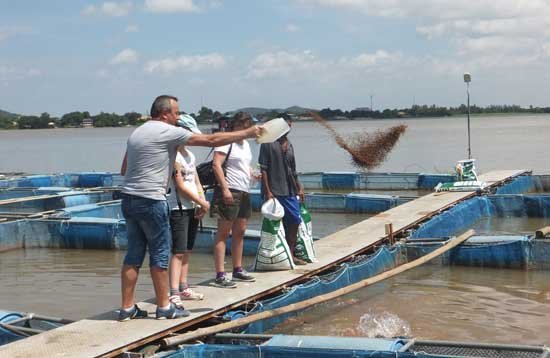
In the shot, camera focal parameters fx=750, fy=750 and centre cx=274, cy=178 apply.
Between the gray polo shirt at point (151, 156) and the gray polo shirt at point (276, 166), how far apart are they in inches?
70.2

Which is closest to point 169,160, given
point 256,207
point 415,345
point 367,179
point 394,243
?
point 415,345

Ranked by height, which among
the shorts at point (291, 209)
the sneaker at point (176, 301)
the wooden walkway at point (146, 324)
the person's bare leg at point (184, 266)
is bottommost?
the wooden walkway at point (146, 324)

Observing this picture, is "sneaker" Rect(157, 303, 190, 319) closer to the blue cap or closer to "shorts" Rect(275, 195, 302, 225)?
the blue cap

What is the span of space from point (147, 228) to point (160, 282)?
403 millimetres

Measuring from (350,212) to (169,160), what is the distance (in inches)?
375

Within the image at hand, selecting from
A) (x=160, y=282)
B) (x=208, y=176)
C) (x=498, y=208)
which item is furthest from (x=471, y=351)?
(x=498, y=208)

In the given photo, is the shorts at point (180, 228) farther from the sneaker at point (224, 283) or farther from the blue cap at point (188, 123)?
the sneaker at point (224, 283)

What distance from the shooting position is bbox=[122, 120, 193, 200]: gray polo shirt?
4.85 meters

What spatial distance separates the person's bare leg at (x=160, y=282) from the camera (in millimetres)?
5051

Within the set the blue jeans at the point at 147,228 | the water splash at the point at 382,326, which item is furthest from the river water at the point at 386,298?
the blue jeans at the point at 147,228

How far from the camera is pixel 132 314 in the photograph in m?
5.33

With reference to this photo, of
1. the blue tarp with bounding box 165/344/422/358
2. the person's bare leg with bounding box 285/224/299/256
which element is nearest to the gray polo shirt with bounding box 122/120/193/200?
the blue tarp with bounding box 165/344/422/358

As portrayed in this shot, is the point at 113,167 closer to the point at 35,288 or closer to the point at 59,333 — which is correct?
the point at 35,288

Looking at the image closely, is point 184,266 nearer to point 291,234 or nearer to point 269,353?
point 269,353
